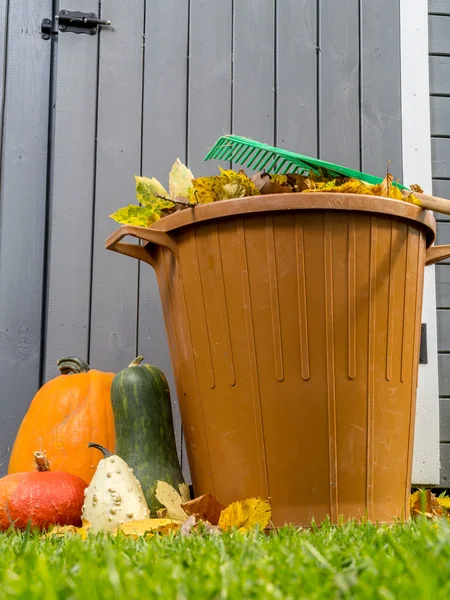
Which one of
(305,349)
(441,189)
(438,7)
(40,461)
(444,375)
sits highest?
(438,7)

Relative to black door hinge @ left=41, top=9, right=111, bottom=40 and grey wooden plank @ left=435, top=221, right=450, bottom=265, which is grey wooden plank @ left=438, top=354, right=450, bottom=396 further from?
black door hinge @ left=41, top=9, right=111, bottom=40

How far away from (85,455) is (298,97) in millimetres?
1447

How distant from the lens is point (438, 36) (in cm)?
269

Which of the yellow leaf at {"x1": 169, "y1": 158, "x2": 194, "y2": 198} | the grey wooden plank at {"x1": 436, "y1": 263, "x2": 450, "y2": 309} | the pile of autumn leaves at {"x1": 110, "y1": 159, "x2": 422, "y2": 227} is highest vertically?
the yellow leaf at {"x1": 169, "y1": 158, "x2": 194, "y2": 198}

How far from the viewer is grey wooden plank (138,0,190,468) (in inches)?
95.9

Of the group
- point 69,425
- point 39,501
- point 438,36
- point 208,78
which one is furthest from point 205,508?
point 438,36

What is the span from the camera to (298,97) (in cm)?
260

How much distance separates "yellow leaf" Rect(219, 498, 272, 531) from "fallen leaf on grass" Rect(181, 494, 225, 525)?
102mm

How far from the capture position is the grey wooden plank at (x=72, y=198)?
93.6 inches

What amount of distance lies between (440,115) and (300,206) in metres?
1.36

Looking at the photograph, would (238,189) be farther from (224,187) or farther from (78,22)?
(78,22)

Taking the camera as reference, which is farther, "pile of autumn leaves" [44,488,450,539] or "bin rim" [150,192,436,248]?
"bin rim" [150,192,436,248]

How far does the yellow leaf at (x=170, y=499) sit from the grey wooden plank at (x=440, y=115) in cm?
169

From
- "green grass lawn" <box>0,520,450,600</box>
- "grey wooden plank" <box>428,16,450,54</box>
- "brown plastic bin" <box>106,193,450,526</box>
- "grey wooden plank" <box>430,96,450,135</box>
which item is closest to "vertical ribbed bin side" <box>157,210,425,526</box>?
"brown plastic bin" <box>106,193,450,526</box>
